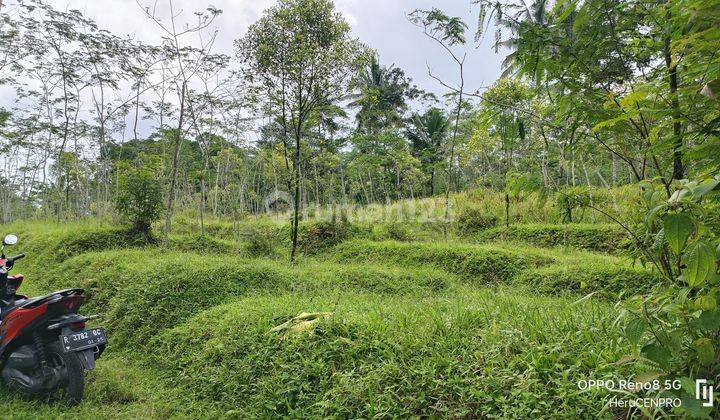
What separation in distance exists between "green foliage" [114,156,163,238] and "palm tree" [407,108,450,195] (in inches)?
586

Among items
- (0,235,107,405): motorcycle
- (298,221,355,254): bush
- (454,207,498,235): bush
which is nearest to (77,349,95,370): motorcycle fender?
(0,235,107,405): motorcycle

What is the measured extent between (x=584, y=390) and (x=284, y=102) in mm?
7092

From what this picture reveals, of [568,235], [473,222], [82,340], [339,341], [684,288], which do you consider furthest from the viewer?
[473,222]

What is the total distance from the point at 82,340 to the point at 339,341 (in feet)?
6.36

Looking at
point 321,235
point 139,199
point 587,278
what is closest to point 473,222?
point 321,235

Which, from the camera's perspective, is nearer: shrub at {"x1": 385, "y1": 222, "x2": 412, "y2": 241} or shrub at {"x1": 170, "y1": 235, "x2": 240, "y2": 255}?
shrub at {"x1": 170, "y1": 235, "x2": 240, "y2": 255}

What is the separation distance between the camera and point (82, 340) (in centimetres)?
303

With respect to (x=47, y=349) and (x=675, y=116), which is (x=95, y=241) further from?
(x=675, y=116)

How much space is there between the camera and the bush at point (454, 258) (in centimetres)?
678

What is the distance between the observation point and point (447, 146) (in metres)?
18.2

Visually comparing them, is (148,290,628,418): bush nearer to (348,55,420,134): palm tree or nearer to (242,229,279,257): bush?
(242,229,279,257): bush

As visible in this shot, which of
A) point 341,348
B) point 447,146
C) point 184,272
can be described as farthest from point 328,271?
point 447,146

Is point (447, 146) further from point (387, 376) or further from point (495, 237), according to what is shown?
point (387, 376)

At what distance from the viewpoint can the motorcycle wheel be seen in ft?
9.71
